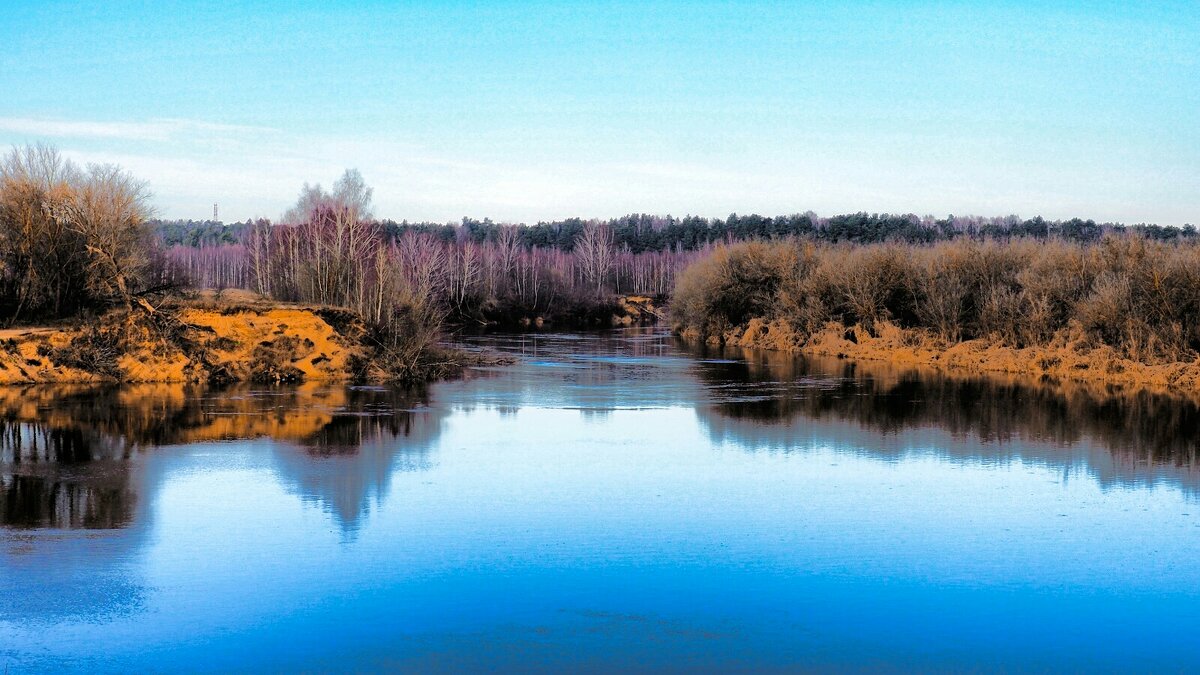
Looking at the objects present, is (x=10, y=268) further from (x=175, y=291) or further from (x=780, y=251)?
(x=780, y=251)

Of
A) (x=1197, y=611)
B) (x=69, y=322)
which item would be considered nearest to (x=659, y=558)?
(x=1197, y=611)

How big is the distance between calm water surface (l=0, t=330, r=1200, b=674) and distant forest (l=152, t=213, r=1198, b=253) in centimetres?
7402

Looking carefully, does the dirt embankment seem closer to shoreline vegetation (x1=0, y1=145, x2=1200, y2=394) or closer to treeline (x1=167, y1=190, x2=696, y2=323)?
shoreline vegetation (x1=0, y1=145, x2=1200, y2=394)

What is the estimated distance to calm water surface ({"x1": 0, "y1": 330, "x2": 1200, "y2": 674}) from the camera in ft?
21.7

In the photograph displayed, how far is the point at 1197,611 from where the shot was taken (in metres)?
7.40

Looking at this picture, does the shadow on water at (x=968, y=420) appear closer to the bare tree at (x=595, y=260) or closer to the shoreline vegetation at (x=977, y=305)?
the shoreline vegetation at (x=977, y=305)

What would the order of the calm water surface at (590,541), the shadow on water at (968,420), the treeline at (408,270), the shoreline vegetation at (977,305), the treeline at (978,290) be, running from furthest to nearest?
the treeline at (408,270)
the treeline at (978,290)
the shoreline vegetation at (977,305)
the shadow on water at (968,420)
the calm water surface at (590,541)

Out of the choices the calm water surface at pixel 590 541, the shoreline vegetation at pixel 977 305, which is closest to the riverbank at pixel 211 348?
the calm water surface at pixel 590 541

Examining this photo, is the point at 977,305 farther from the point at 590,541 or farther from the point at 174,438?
the point at 590,541

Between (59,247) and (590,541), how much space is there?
1687 cm

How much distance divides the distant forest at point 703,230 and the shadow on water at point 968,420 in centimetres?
6466

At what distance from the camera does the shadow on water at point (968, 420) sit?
44.6ft

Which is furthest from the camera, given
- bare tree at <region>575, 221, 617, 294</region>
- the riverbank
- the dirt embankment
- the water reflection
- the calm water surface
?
bare tree at <region>575, 221, 617, 294</region>

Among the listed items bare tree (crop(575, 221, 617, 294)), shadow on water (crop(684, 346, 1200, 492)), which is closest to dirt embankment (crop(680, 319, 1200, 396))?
shadow on water (crop(684, 346, 1200, 492))
